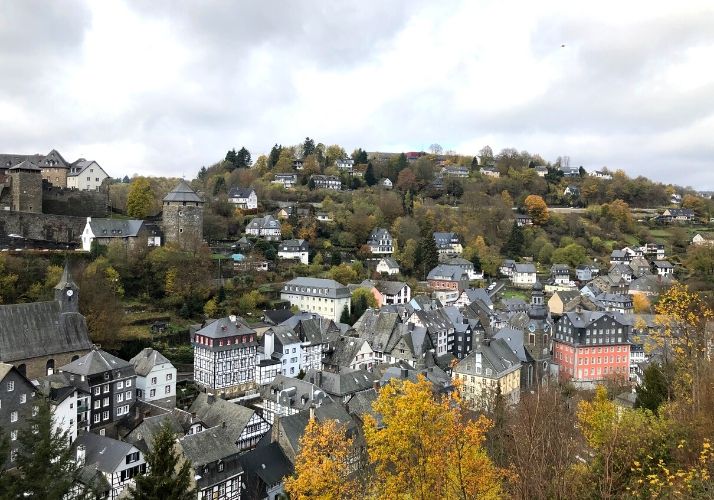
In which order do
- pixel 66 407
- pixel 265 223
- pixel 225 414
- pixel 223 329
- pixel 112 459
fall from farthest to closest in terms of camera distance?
pixel 265 223 → pixel 223 329 → pixel 225 414 → pixel 66 407 → pixel 112 459

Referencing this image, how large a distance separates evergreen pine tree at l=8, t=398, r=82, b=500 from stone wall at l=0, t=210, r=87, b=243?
30.2m

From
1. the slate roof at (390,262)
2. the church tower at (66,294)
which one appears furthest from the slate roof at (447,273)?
the church tower at (66,294)

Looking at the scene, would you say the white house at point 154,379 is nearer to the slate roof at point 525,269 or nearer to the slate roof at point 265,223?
the slate roof at point 265,223

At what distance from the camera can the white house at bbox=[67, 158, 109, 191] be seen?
5353 centimetres

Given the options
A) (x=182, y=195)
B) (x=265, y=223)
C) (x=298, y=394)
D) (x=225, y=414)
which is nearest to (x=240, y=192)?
(x=265, y=223)

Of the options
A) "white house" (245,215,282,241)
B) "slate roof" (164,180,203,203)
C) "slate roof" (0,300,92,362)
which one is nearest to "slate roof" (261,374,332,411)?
"slate roof" (0,300,92,362)

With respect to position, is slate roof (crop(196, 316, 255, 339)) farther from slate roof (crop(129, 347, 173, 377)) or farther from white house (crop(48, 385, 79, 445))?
white house (crop(48, 385, 79, 445))

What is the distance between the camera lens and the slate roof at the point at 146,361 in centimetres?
2845

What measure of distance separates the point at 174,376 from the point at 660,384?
74.8 feet

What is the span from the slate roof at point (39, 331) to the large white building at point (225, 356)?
5.98 m

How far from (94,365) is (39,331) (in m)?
4.85

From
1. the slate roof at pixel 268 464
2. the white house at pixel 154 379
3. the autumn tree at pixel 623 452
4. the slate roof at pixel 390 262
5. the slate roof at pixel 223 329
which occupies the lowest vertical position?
the slate roof at pixel 268 464

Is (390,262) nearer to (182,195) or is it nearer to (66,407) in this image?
(182,195)

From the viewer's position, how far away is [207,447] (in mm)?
22359
